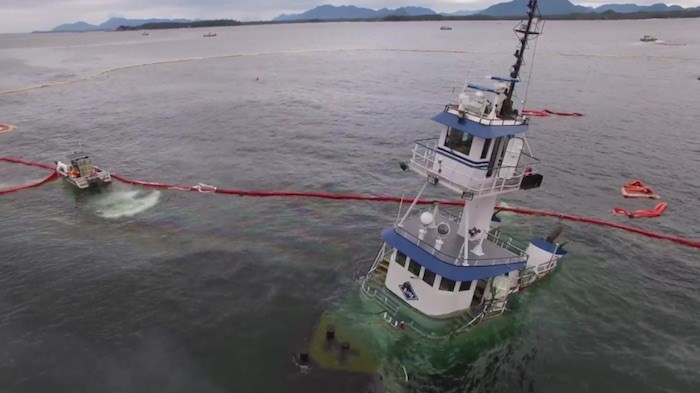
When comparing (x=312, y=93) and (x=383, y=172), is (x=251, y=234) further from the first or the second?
(x=312, y=93)

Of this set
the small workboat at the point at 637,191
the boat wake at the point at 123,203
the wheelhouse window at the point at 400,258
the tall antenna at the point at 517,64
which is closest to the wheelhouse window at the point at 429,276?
the wheelhouse window at the point at 400,258

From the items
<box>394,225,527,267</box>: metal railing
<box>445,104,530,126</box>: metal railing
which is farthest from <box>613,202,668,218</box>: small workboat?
<box>445,104,530,126</box>: metal railing

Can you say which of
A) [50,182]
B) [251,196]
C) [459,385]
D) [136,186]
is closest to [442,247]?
[459,385]

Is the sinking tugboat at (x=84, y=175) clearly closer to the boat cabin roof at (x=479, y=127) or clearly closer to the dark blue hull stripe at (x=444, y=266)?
the dark blue hull stripe at (x=444, y=266)

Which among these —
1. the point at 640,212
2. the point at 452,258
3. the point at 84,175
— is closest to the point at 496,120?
the point at 452,258

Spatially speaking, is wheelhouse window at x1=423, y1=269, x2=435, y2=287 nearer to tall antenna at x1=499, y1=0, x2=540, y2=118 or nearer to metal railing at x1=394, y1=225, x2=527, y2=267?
metal railing at x1=394, y1=225, x2=527, y2=267

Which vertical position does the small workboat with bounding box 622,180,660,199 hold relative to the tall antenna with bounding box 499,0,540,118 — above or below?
below
